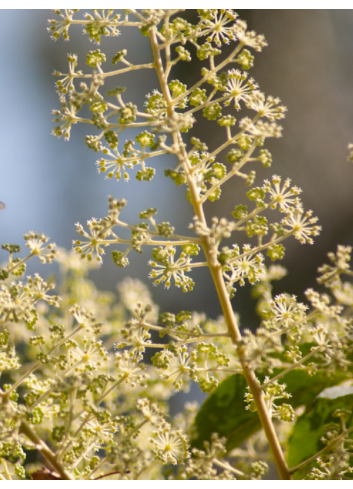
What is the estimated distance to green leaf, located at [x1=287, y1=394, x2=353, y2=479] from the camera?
1.64ft

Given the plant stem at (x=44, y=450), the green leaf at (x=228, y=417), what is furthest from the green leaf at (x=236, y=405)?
the plant stem at (x=44, y=450)

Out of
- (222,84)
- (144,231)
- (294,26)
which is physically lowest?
(144,231)

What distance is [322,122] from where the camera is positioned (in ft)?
3.67

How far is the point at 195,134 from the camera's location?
1.08 metres

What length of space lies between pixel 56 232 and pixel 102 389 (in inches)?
27.3

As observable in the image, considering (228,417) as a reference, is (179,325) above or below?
above

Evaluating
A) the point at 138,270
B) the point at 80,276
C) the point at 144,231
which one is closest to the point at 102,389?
the point at 144,231

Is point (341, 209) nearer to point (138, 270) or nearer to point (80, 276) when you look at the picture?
point (138, 270)

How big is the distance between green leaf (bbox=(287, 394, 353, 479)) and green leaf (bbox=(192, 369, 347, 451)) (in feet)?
0.10

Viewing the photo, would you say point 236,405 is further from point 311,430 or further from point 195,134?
point 195,134

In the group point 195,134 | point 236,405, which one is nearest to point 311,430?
point 236,405

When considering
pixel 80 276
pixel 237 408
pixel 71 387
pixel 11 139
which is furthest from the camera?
pixel 11 139

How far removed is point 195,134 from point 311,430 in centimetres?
78

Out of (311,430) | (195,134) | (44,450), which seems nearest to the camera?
(44,450)
